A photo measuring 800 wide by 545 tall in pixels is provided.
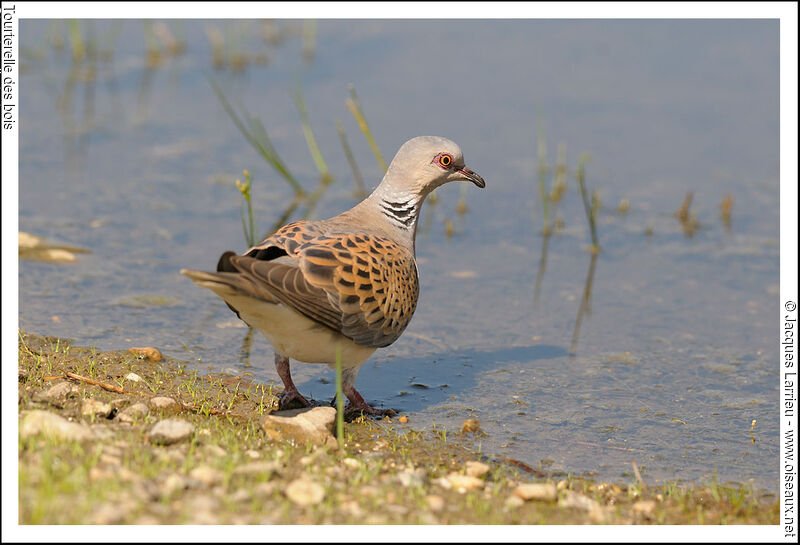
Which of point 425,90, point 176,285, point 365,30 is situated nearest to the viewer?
point 176,285

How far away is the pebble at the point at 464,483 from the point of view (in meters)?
4.69

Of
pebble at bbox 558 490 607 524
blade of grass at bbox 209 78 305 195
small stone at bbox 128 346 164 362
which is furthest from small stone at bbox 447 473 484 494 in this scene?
blade of grass at bbox 209 78 305 195

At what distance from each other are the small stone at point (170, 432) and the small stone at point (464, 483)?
1.30 m

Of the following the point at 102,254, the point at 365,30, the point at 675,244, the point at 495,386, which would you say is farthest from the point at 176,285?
the point at 365,30

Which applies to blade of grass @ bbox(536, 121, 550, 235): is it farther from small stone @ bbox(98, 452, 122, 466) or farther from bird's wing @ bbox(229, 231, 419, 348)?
small stone @ bbox(98, 452, 122, 466)

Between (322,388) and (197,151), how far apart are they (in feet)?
16.3

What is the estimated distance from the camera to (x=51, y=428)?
4484mm

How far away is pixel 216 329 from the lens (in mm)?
7254

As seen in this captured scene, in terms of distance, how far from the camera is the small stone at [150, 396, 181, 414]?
17.4ft

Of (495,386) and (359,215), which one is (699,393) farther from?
(359,215)

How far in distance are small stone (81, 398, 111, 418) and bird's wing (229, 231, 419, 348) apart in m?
1.04

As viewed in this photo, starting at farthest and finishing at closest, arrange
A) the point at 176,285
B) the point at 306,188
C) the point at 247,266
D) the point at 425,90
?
the point at 425,90 < the point at 306,188 < the point at 176,285 < the point at 247,266

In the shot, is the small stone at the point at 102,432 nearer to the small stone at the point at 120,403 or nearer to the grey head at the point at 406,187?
the small stone at the point at 120,403

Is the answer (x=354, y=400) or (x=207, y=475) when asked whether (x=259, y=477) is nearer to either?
(x=207, y=475)
